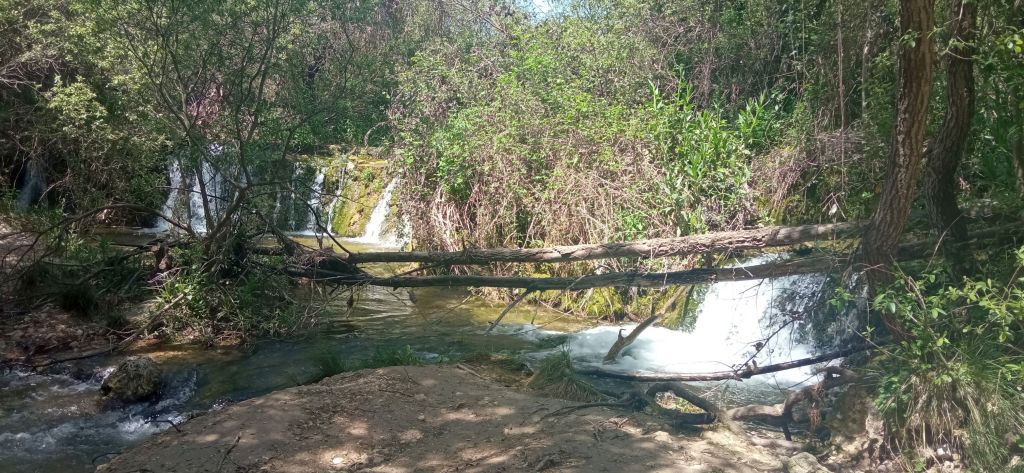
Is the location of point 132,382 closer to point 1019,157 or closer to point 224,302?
point 224,302

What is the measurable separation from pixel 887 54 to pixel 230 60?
776 cm

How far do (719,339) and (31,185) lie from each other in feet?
45.1

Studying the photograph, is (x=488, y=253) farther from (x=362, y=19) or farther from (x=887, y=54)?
(x=362, y=19)

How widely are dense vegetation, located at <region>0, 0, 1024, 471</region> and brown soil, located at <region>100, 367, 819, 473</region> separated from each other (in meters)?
1.79

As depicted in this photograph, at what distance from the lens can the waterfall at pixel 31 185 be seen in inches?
560

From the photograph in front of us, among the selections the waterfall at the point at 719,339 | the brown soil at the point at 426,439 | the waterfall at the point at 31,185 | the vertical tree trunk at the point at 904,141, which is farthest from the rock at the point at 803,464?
the waterfall at the point at 31,185

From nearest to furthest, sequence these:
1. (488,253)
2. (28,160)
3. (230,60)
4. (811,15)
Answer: (488,253) → (230,60) → (811,15) → (28,160)

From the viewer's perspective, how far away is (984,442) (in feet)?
15.4

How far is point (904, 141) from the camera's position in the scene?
5098mm

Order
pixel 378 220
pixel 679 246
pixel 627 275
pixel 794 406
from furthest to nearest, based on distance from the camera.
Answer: pixel 378 220
pixel 627 275
pixel 679 246
pixel 794 406

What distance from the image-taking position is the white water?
26.9 ft

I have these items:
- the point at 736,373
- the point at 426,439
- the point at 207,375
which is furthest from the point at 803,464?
the point at 207,375

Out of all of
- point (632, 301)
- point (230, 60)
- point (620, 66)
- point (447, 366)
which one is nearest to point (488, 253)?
point (447, 366)

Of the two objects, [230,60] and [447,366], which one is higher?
[230,60]
